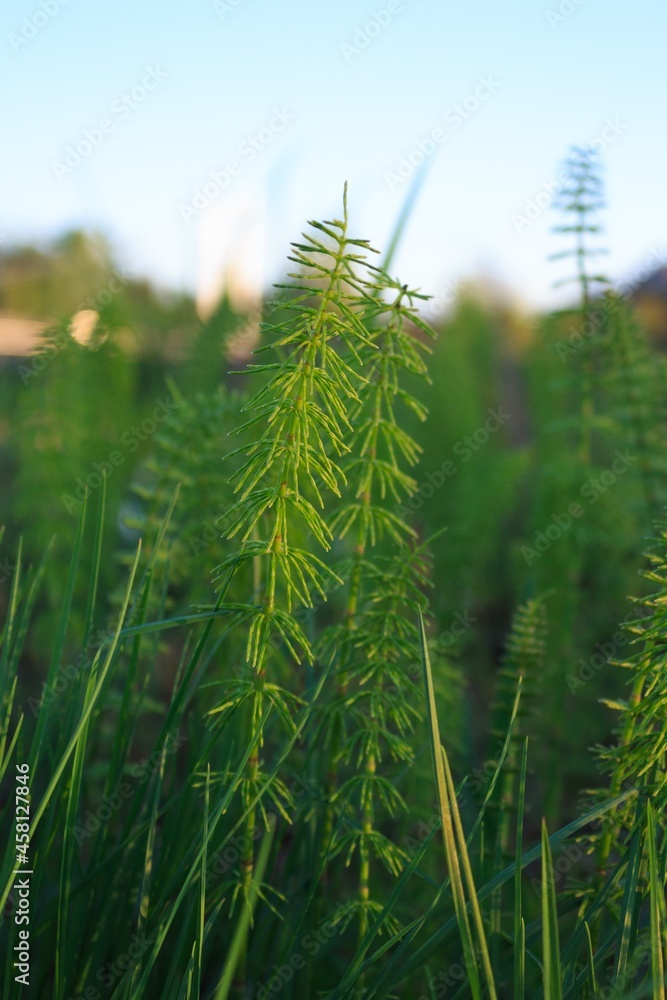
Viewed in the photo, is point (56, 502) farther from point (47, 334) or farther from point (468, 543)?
point (468, 543)

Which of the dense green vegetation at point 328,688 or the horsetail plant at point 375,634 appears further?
the horsetail plant at point 375,634

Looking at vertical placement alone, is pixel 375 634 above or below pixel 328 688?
above

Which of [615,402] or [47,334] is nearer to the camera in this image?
[615,402]

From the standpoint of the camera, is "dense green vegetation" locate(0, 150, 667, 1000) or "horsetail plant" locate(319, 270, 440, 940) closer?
"dense green vegetation" locate(0, 150, 667, 1000)

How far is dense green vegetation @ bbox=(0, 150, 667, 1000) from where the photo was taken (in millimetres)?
902

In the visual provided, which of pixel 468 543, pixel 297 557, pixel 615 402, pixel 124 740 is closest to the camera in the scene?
pixel 297 557

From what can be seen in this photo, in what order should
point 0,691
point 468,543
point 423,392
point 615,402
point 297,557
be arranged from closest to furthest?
point 297,557 → point 0,691 → point 615,402 → point 468,543 → point 423,392

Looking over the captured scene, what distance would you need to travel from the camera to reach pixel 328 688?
1472mm

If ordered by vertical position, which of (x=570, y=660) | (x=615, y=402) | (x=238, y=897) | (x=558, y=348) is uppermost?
(x=558, y=348)

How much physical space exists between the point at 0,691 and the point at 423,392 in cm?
274

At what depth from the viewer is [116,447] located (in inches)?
117

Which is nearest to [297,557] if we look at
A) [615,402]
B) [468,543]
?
[615,402]

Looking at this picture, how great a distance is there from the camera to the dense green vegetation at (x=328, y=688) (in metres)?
0.90

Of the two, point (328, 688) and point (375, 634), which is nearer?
point (375, 634)
